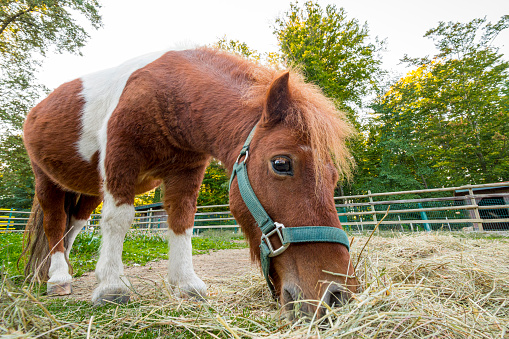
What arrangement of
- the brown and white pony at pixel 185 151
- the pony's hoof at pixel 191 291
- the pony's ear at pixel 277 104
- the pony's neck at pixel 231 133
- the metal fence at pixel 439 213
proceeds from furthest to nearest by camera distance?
the metal fence at pixel 439 213
the pony's hoof at pixel 191 291
the pony's neck at pixel 231 133
the pony's ear at pixel 277 104
the brown and white pony at pixel 185 151

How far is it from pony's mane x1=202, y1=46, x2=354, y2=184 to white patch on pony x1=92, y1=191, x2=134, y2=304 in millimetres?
1402

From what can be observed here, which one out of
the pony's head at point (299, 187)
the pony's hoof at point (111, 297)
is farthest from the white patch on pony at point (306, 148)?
the pony's hoof at point (111, 297)

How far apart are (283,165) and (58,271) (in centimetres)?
311

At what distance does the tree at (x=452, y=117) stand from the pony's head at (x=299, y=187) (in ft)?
54.4

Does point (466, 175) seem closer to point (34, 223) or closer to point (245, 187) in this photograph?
point (245, 187)

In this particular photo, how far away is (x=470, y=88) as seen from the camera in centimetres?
1578

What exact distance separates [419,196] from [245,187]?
16444 millimetres

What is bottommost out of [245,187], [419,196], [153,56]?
[419,196]

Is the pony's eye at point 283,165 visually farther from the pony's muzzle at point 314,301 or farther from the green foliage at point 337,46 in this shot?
the green foliage at point 337,46

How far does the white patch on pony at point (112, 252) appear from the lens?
1923 millimetres

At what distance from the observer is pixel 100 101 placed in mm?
2600

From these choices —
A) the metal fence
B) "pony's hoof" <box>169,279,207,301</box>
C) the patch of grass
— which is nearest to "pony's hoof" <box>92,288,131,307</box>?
"pony's hoof" <box>169,279,207,301</box>

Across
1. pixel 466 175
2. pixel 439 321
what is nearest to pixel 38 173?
pixel 439 321

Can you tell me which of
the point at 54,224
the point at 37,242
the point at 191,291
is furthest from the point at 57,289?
the point at 191,291
